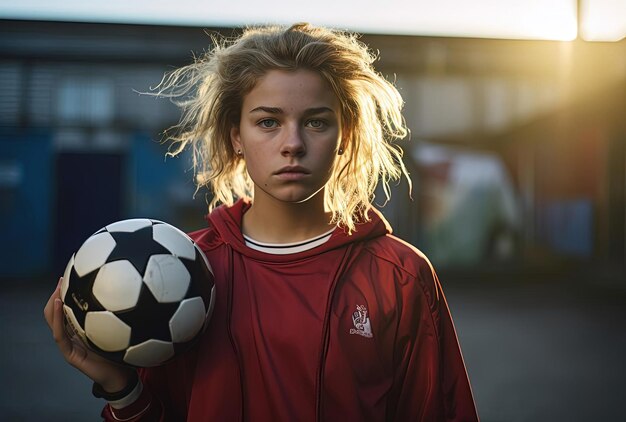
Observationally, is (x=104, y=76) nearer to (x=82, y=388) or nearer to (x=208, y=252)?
(x=82, y=388)

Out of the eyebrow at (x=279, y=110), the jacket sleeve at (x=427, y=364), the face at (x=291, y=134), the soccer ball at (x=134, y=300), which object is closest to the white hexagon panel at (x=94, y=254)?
the soccer ball at (x=134, y=300)

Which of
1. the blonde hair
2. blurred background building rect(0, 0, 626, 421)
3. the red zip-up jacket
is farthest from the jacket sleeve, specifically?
blurred background building rect(0, 0, 626, 421)

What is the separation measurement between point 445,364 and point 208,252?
867mm

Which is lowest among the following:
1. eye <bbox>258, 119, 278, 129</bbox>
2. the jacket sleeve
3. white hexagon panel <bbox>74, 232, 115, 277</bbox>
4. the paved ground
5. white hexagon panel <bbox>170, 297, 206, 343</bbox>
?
the paved ground

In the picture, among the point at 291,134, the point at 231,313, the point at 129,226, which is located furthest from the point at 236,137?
the point at 231,313

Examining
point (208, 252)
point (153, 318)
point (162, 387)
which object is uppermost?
point (208, 252)

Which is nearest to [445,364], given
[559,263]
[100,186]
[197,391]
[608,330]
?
[197,391]

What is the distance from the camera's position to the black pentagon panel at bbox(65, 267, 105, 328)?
1.77 m

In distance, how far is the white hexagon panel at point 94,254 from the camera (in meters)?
1.79

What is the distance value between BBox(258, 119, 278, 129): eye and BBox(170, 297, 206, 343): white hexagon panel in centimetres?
59

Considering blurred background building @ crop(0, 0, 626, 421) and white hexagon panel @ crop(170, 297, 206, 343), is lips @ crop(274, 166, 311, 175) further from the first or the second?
blurred background building @ crop(0, 0, 626, 421)

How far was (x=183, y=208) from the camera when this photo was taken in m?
11.3

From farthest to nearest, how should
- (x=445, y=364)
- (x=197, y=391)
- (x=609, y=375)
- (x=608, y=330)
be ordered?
1. (x=608, y=330)
2. (x=609, y=375)
3. (x=445, y=364)
4. (x=197, y=391)

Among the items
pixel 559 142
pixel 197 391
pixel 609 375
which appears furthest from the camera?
pixel 559 142
